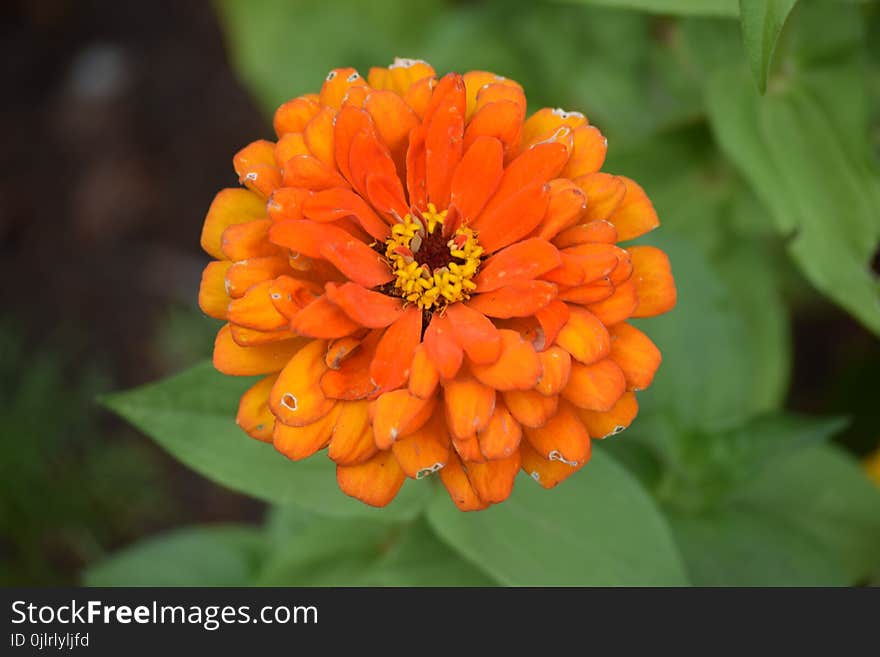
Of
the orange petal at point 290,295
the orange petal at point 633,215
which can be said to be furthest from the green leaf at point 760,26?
the orange petal at point 290,295

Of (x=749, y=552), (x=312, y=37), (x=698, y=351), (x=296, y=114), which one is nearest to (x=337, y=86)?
(x=296, y=114)

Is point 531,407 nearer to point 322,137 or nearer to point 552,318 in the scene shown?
point 552,318

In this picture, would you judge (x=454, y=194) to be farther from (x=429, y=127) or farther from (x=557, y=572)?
(x=557, y=572)

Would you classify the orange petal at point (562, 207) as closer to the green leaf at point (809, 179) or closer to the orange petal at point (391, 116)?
the orange petal at point (391, 116)

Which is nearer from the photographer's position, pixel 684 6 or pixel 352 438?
pixel 352 438

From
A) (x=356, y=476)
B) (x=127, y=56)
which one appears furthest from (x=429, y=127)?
(x=127, y=56)

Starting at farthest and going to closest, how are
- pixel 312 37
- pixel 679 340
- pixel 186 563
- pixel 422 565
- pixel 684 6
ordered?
pixel 312 37
pixel 186 563
pixel 679 340
pixel 422 565
pixel 684 6

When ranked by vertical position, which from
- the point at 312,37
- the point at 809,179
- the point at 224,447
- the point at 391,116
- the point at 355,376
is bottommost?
the point at 355,376
